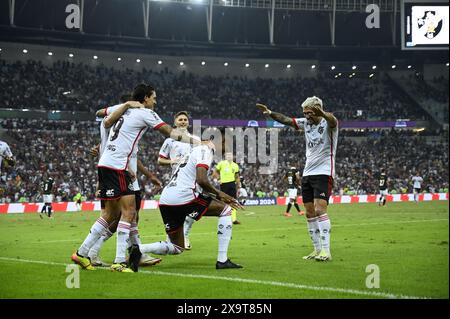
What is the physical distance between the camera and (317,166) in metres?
11.5

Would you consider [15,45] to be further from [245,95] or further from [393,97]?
[393,97]

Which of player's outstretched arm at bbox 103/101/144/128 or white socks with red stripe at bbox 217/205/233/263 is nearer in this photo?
player's outstretched arm at bbox 103/101/144/128

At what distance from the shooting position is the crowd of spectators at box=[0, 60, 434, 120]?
172 feet

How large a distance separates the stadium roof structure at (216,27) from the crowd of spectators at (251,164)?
27.6 ft

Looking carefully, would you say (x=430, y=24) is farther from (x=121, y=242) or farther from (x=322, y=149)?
(x=121, y=242)

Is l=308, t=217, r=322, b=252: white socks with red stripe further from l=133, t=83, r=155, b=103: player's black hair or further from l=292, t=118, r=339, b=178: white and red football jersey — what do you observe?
l=133, t=83, r=155, b=103: player's black hair

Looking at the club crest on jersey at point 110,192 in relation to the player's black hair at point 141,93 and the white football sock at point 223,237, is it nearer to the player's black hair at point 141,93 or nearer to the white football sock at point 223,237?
the player's black hair at point 141,93

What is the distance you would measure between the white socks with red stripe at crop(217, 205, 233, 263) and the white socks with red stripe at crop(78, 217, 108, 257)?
1784 millimetres

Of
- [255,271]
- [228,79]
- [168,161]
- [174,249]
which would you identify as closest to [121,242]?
[174,249]

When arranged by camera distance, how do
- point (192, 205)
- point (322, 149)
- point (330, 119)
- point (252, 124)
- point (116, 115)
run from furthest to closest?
point (252, 124) → point (322, 149) → point (330, 119) → point (192, 205) → point (116, 115)

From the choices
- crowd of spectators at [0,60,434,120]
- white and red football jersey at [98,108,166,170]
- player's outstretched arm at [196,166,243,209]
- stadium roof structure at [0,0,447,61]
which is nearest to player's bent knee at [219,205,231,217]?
player's outstretched arm at [196,166,243,209]

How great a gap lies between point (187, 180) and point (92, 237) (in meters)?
1.68

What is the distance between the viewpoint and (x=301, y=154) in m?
56.0

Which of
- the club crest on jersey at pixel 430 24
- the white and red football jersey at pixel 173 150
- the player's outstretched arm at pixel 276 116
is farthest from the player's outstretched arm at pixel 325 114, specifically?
the club crest on jersey at pixel 430 24
